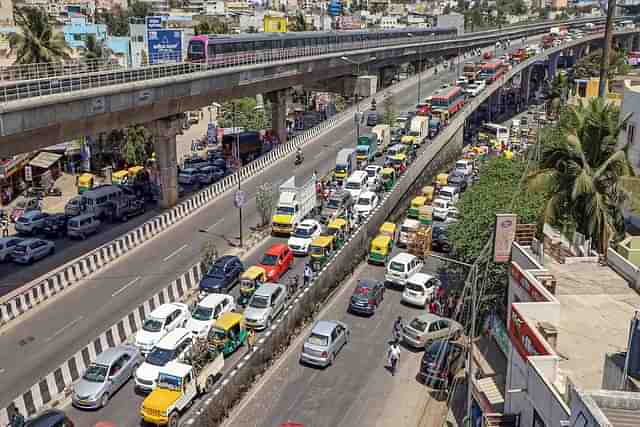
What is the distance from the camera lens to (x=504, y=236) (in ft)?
78.8

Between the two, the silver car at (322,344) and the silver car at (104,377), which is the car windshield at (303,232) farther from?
the silver car at (104,377)

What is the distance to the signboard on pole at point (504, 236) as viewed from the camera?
23562 mm

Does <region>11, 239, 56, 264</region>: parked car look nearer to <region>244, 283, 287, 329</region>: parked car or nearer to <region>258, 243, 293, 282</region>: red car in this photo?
<region>258, 243, 293, 282</region>: red car

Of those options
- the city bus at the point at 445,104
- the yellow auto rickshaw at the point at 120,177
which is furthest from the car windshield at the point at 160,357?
the city bus at the point at 445,104

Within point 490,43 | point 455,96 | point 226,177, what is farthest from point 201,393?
point 490,43

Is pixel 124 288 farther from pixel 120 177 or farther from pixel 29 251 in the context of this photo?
pixel 120 177

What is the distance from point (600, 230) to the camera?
24.6 metres

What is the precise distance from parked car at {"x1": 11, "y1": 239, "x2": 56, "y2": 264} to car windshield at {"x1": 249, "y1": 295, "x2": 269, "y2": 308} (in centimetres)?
1441

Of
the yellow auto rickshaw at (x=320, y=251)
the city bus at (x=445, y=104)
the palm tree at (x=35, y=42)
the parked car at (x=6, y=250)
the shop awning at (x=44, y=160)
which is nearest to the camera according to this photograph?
the yellow auto rickshaw at (x=320, y=251)

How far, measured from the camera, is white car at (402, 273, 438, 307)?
31.7 meters

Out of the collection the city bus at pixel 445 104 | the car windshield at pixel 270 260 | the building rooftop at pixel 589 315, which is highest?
the building rooftop at pixel 589 315

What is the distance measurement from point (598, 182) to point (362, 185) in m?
23.7

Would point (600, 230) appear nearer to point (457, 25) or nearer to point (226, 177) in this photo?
point (226, 177)

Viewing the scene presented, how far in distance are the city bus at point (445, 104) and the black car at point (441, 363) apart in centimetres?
4854
